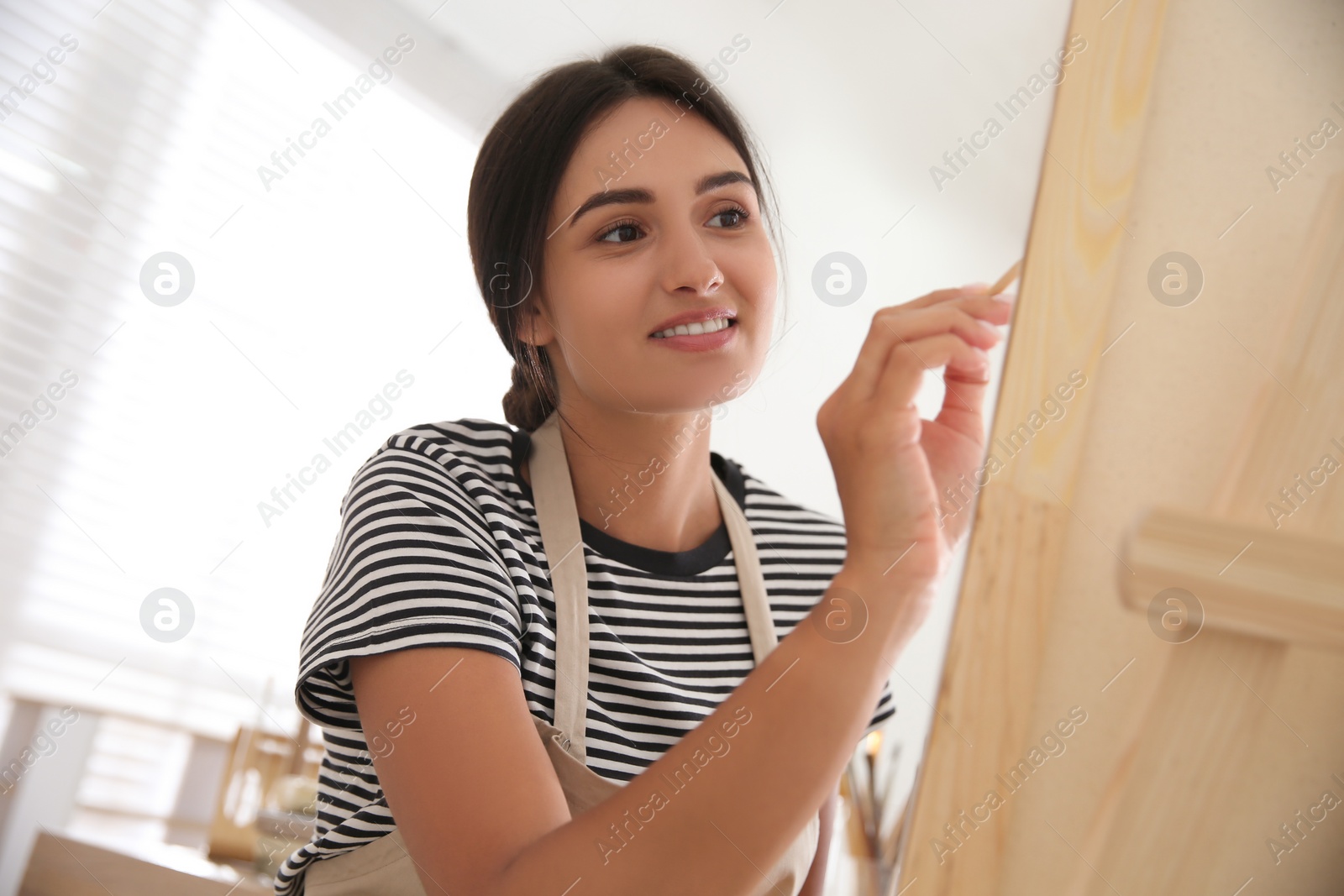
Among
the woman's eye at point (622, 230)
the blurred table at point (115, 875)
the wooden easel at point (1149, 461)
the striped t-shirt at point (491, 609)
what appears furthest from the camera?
the blurred table at point (115, 875)

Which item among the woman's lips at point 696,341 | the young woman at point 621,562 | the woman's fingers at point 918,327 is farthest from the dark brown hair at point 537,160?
the woman's fingers at point 918,327

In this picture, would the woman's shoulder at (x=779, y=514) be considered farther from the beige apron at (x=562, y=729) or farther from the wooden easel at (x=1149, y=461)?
the wooden easel at (x=1149, y=461)

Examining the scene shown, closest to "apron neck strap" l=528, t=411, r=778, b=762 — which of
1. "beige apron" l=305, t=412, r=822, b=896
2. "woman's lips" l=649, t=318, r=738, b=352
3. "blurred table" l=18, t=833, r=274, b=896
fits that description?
"beige apron" l=305, t=412, r=822, b=896

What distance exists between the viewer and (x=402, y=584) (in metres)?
0.42

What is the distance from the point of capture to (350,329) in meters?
1.30

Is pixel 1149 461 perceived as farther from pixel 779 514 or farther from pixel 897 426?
pixel 779 514

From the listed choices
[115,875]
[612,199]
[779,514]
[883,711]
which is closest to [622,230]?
[612,199]

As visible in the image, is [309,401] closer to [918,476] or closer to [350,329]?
[350,329]

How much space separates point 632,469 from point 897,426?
0.24 meters

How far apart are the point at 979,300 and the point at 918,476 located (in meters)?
0.08

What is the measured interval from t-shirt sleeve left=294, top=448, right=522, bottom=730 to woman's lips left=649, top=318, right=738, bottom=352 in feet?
0.46

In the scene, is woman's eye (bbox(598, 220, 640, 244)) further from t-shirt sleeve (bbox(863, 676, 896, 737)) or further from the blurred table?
the blurred table

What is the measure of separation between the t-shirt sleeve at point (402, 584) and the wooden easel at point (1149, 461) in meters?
0.21

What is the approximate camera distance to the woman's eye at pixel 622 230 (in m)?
0.52
